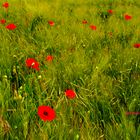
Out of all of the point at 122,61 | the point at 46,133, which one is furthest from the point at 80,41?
the point at 46,133

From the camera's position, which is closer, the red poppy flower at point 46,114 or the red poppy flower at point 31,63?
the red poppy flower at point 46,114

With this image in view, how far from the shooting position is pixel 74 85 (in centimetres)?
179

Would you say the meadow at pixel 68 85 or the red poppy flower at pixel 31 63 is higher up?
the red poppy flower at pixel 31 63

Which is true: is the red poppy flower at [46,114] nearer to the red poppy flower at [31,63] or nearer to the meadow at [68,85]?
the meadow at [68,85]

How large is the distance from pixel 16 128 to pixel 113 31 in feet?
6.46

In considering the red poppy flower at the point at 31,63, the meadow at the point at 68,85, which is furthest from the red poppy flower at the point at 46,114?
the red poppy flower at the point at 31,63

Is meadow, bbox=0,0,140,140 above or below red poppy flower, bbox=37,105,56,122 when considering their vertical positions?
below

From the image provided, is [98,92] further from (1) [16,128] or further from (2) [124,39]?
(2) [124,39]

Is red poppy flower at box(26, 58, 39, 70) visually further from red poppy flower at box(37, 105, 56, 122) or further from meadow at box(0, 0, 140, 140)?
red poppy flower at box(37, 105, 56, 122)

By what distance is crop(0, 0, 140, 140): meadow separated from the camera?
133 cm

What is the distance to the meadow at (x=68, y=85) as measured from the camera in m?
1.33

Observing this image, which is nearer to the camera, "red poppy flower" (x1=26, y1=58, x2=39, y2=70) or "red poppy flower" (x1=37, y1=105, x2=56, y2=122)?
"red poppy flower" (x1=37, y1=105, x2=56, y2=122)

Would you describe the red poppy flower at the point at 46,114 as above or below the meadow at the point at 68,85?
above

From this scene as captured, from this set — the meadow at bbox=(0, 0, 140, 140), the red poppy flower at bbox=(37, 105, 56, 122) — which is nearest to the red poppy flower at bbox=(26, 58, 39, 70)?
the meadow at bbox=(0, 0, 140, 140)
